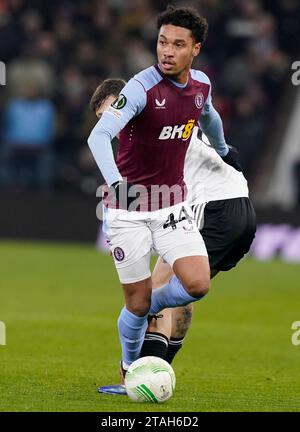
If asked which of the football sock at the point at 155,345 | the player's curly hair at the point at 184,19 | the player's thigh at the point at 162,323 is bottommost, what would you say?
the football sock at the point at 155,345

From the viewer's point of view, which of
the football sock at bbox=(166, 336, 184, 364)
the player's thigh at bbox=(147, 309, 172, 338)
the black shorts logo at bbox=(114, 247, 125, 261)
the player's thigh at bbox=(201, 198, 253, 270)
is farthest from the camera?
the player's thigh at bbox=(201, 198, 253, 270)

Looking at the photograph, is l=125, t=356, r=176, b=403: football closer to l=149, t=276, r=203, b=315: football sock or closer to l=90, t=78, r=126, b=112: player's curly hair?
l=149, t=276, r=203, b=315: football sock

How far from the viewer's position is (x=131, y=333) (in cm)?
743

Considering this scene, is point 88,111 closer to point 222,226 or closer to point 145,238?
point 222,226

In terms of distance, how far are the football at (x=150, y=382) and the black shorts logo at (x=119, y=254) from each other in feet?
2.21

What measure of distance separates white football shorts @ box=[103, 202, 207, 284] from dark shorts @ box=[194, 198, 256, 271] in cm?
85

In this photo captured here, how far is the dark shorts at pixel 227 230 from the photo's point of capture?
8.24m

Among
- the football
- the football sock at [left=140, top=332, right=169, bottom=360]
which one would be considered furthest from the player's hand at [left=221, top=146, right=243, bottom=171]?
the football

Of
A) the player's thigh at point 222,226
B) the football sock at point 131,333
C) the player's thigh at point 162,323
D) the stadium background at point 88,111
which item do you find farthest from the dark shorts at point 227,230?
the stadium background at point 88,111

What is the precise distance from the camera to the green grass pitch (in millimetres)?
7168

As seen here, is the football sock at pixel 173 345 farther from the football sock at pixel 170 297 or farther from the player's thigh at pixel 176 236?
the player's thigh at pixel 176 236

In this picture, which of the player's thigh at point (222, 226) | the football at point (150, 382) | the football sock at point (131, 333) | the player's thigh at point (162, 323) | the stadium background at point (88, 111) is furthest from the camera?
the stadium background at point (88, 111)

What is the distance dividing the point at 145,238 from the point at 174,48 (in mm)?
1227

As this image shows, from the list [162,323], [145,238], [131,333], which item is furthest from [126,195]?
[162,323]
